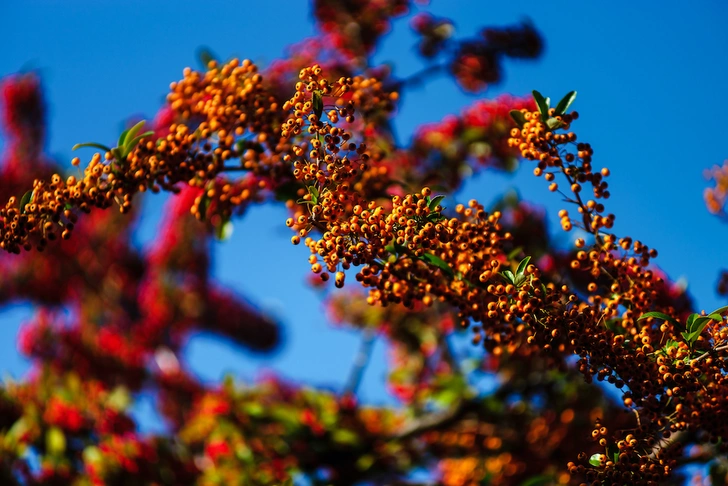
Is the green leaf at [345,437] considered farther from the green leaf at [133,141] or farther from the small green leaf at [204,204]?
Answer: the green leaf at [133,141]

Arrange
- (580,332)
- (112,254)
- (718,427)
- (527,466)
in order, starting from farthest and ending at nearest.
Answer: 1. (112,254)
2. (527,466)
3. (718,427)
4. (580,332)

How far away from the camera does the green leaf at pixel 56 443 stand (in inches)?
171

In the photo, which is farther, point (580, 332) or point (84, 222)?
point (84, 222)

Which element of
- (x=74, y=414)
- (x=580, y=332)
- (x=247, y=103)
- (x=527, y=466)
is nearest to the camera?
(x=580, y=332)

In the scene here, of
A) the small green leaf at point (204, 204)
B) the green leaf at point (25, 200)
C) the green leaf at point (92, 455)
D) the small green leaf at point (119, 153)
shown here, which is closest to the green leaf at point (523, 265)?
the small green leaf at point (204, 204)

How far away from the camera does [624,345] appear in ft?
6.37

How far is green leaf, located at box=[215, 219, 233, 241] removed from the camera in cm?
275

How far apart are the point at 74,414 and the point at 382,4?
3.93 metres

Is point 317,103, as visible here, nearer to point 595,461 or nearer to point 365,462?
point 595,461

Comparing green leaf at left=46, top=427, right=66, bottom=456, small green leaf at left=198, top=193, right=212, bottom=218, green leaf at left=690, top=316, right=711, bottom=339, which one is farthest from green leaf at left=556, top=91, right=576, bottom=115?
green leaf at left=46, top=427, right=66, bottom=456

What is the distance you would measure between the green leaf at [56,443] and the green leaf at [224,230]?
2393 mm

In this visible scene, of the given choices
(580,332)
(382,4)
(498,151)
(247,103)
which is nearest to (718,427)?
(580,332)

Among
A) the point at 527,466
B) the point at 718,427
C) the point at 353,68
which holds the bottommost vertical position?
the point at 718,427

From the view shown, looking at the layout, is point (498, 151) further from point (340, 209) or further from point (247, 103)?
point (340, 209)
